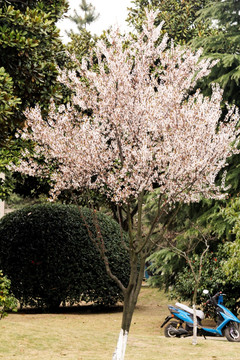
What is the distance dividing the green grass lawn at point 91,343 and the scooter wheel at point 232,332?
0.74 ft

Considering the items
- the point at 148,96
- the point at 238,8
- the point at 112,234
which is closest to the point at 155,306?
the point at 112,234

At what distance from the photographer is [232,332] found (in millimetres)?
11266

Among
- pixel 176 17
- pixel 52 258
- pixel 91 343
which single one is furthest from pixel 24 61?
pixel 176 17

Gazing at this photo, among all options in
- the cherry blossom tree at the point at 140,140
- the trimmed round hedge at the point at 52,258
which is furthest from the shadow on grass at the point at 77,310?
the cherry blossom tree at the point at 140,140

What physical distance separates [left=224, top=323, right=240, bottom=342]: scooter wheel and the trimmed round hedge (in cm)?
→ 448

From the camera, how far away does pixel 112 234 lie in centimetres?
1545

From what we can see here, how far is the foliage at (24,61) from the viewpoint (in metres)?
9.36

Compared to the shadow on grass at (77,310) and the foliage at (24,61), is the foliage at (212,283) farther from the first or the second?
the foliage at (24,61)

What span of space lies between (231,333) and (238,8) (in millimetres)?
9272

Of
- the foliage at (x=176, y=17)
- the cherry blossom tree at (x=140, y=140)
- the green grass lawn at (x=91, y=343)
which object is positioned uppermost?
the foliage at (x=176, y=17)

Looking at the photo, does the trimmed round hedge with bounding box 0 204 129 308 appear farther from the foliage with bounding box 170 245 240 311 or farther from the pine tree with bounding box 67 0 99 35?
the pine tree with bounding box 67 0 99 35

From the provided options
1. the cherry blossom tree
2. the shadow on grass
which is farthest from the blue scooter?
the shadow on grass

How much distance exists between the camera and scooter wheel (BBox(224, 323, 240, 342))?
11188 millimetres

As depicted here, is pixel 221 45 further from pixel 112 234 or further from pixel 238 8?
pixel 112 234
